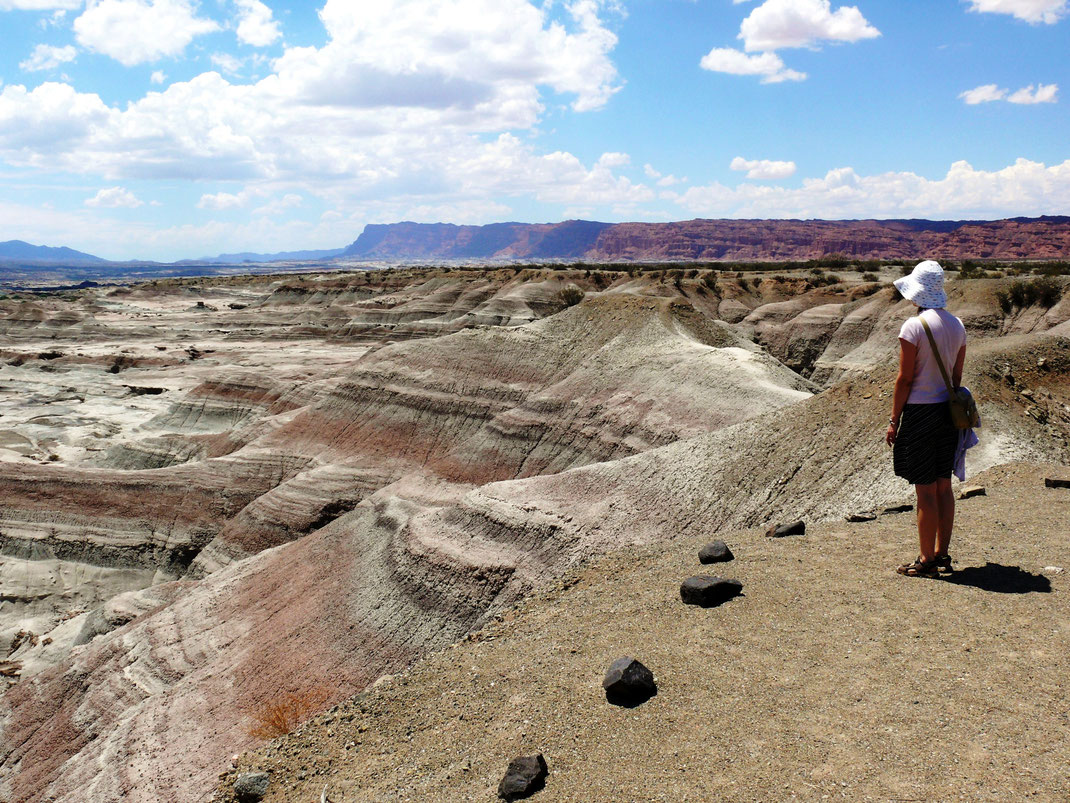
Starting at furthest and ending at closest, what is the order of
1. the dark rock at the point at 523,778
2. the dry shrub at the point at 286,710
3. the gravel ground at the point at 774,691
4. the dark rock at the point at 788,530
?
the dry shrub at the point at 286,710
the dark rock at the point at 788,530
the dark rock at the point at 523,778
the gravel ground at the point at 774,691

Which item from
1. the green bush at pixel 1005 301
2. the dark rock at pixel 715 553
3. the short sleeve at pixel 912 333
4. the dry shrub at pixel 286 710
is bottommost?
the dry shrub at pixel 286 710

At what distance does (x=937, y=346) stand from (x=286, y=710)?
11.8 metres

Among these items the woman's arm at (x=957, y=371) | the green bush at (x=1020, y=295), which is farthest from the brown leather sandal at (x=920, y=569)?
the green bush at (x=1020, y=295)

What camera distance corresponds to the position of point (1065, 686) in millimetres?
4727

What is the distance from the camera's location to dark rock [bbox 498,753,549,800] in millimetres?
5141

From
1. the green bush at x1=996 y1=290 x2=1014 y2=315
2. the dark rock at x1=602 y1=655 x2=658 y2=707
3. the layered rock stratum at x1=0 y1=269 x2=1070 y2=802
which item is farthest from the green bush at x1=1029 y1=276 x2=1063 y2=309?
the dark rock at x1=602 y1=655 x2=658 y2=707

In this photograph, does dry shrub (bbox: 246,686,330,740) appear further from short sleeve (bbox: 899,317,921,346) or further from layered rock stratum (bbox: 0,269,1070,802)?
short sleeve (bbox: 899,317,921,346)

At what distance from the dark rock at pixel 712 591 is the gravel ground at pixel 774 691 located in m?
0.13

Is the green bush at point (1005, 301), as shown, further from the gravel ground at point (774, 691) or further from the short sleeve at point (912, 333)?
the short sleeve at point (912, 333)

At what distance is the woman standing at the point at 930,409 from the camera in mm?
6375

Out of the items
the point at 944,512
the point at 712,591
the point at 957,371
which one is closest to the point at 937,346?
the point at 957,371

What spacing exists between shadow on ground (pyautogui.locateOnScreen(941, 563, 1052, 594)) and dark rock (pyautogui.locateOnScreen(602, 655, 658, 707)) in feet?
9.69

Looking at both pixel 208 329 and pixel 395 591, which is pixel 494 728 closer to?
pixel 395 591

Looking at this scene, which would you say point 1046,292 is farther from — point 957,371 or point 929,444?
point 929,444
